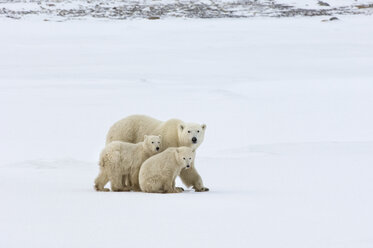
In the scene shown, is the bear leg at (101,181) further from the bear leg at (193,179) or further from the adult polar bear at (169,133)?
the bear leg at (193,179)

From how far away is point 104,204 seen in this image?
537 cm

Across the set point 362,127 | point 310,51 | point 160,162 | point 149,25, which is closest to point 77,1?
point 149,25

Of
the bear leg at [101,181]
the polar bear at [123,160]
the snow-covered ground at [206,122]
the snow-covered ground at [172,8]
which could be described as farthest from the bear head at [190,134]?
the snow-covered ground at [172,8]

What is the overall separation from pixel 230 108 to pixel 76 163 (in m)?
5.06

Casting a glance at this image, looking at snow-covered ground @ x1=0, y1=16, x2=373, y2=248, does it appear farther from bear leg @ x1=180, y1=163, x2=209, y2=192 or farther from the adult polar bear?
the adult polar bear

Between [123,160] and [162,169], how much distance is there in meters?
0.49

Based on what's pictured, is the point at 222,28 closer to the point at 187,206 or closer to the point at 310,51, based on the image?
the point at 310,51

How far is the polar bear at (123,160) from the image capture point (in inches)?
258

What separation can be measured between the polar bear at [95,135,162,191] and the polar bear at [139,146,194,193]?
0.22 meters

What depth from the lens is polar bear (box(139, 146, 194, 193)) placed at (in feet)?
20.8

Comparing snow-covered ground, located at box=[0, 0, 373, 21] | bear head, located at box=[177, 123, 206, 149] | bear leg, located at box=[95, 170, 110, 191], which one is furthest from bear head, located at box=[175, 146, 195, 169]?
snow-covered ground, located at box=[0, 0, 373, 21]

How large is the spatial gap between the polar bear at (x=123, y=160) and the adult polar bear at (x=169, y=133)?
0.23m

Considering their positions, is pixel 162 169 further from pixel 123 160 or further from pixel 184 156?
pixel 123 160

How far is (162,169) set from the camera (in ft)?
20.9
